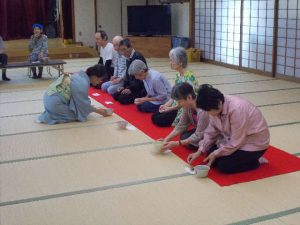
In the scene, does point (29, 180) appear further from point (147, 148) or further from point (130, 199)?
point (147, 148)

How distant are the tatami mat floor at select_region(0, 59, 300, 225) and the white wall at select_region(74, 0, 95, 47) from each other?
23.0 ft

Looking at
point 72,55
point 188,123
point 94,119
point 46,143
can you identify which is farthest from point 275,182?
point 72,55

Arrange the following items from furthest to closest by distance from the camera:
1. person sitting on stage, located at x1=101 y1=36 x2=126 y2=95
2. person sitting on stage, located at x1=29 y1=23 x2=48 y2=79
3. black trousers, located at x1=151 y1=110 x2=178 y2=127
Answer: person sitting on stage, located at x1=29 y1=23 x2=48 y2=79 < person sitting on stage, located at x1=101 y1=36 x2=126 y2=95 < black trousers, located at x1=151 y1=110 x2=178 y2=127

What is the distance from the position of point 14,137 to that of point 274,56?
4.68m

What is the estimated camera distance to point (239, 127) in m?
2.92

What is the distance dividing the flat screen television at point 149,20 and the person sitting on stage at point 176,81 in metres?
6.28

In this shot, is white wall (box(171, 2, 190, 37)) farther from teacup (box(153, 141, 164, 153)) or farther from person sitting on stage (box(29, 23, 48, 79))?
teacup (box(153, 141, 164, 153))

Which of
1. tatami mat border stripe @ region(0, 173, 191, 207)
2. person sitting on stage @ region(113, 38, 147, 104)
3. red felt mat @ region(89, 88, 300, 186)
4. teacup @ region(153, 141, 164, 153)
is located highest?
person sitting on stage @ region(113, 38, 147, 104)

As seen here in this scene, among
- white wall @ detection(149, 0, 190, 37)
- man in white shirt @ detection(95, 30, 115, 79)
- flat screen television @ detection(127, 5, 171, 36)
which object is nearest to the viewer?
man in white shirt @ detection(95, 30, 115, 79)

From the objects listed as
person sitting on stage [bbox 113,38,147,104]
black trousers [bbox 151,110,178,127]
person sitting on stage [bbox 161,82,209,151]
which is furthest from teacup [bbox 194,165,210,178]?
person sitting on stage [bbox 113,38,147,104]

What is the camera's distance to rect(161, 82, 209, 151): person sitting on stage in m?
3.28

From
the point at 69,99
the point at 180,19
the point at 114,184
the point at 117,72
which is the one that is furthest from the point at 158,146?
the point at 180,19

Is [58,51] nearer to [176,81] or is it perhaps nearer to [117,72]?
[117,72]

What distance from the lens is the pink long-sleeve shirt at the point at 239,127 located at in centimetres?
292
